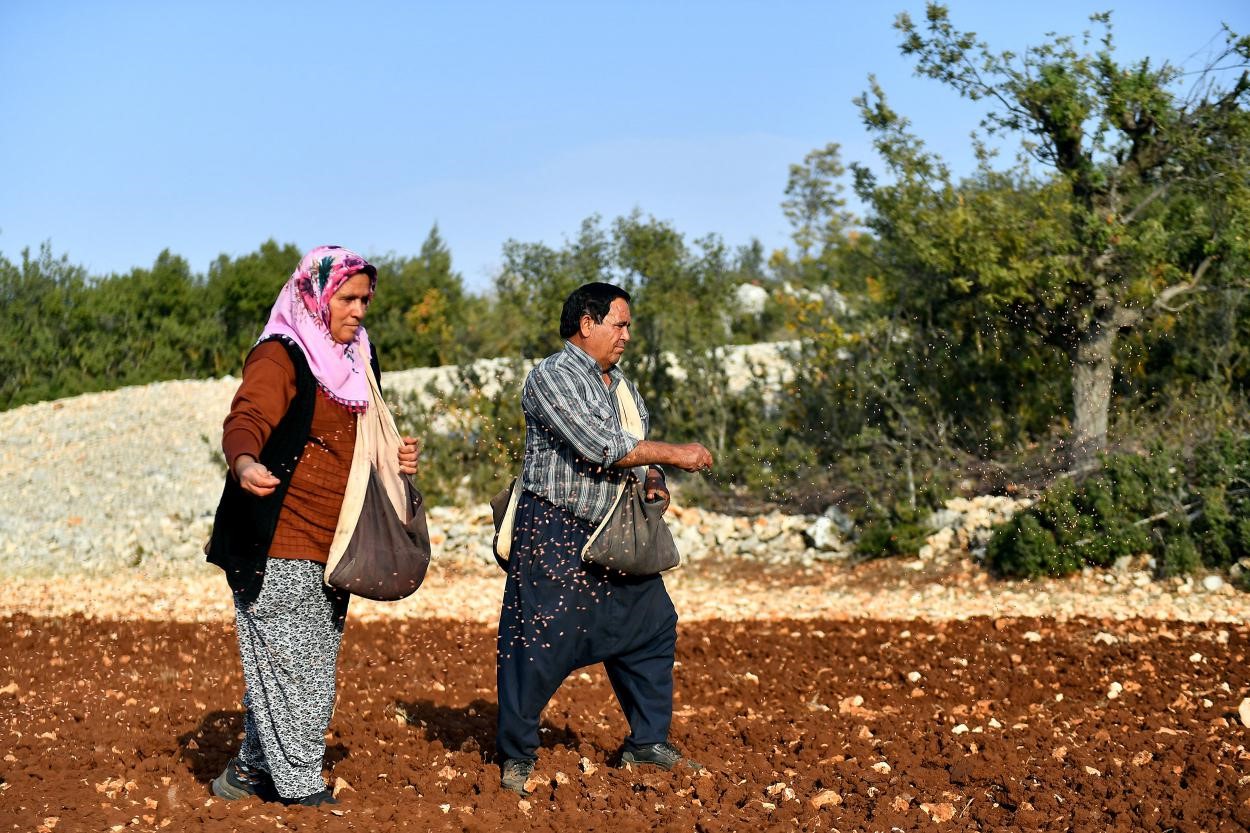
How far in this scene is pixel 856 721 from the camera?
541 cm

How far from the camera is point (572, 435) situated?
4164 millimetres

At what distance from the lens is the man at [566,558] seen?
4262 millimetres

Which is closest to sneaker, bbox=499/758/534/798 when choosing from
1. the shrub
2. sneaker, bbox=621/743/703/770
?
sneaker, bbox=621/743/703/770

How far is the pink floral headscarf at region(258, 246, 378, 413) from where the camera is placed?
397 centimetres

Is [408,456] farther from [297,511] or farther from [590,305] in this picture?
[590,305]

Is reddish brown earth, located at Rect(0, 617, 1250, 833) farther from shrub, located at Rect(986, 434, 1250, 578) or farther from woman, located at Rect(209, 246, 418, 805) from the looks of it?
shrub, located at Rect(986, 434, 1250, 578)

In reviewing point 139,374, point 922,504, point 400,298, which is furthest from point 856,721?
point 400,298

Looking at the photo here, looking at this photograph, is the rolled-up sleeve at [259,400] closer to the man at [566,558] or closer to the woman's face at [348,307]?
the woman's face at [348,307]

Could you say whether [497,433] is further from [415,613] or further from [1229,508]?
[1229,508]

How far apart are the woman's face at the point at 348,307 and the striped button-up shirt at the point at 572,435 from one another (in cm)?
58

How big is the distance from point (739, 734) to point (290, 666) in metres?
1.95

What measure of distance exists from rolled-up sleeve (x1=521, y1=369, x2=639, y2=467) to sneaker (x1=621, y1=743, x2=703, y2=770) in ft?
3.51

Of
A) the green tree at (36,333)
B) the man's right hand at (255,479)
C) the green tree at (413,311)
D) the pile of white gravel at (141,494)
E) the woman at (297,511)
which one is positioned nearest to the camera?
the man's right hand at (255,479)

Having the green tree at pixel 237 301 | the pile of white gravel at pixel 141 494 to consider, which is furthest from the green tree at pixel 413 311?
the pile of white gravel at pixel 141 494
